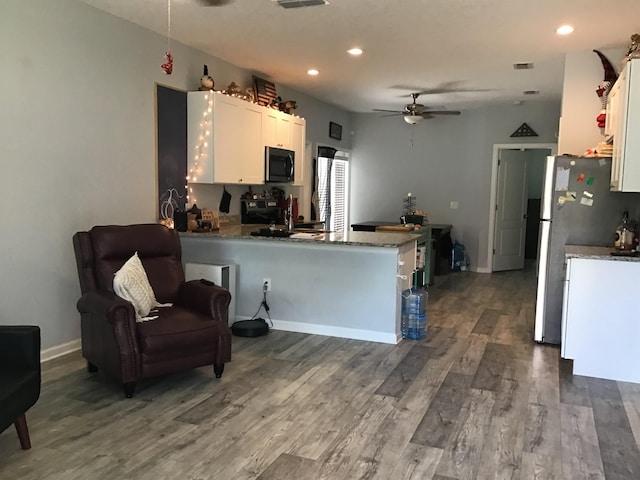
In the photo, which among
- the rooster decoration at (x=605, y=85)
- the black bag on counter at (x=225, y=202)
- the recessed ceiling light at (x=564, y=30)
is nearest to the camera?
the recessed ceiling light at (x=564, y=30)

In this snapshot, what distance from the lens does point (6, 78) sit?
3.44 m

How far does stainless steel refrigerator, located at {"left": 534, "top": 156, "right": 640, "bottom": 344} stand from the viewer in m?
4.27

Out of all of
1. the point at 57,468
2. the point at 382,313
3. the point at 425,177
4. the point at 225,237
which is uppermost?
the point at 425,177

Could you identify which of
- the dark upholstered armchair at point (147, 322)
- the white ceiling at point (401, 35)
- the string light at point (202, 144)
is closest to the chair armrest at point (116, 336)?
the dark upholstered armchair at point (147, 322)

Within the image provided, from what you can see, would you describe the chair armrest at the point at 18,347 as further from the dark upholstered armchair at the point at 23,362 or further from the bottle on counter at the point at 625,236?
the bottle on counter at the point at 625,236

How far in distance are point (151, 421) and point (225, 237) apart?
2135mm

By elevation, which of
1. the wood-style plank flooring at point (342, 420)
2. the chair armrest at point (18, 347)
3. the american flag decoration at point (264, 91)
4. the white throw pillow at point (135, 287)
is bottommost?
the wood-style plank flooring at point (342, 420)

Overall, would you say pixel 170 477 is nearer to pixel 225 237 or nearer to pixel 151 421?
pixel 151 421

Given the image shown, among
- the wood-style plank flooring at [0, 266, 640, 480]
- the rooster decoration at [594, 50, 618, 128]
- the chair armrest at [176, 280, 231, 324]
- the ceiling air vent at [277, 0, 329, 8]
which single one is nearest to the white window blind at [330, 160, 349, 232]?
the rooster decoration at [594, 50, 618, 128]

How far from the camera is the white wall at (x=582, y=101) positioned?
16.2ft

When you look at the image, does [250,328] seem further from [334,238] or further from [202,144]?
[202,144]

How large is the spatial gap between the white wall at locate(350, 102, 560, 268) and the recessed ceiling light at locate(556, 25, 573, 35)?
12.5 ft

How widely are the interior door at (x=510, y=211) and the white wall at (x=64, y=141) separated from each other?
5.58 m

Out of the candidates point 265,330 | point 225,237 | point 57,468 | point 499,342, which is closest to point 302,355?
point 265,330
